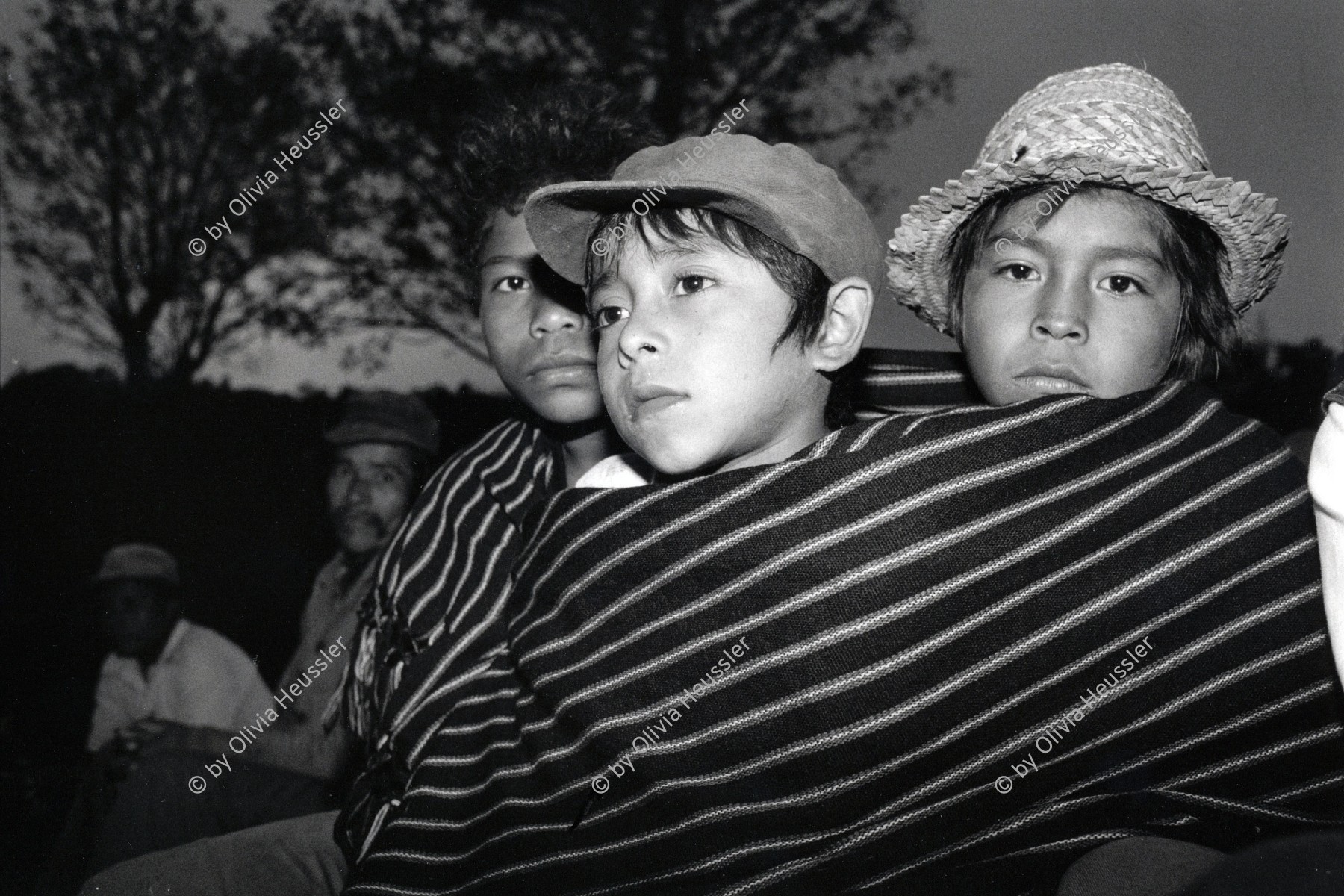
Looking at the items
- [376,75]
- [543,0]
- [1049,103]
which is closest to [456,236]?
[376,75]

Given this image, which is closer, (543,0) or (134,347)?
(543,0)

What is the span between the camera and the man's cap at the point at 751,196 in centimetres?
154

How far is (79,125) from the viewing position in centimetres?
554

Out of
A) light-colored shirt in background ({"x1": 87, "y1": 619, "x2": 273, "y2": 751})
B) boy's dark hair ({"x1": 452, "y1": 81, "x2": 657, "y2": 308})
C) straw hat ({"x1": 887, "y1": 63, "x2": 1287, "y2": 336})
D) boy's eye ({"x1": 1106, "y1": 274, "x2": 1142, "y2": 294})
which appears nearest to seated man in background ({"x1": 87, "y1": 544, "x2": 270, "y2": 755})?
light-colored shirt in background ({"x1": 87, "y1": 619, "x2": 273, "y2": 751})

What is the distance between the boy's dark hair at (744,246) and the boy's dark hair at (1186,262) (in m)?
0.41

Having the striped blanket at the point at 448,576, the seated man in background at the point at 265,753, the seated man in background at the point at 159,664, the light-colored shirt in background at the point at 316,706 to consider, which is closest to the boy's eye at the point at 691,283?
the striped blanket at the point at 448,576

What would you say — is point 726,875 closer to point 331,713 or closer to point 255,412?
point 331,713

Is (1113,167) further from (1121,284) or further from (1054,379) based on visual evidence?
(1054,379)

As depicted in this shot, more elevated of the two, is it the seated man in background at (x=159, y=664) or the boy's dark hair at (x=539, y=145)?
the boy's dark hair at (x=539, y=145)

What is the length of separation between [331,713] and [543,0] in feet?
12.2

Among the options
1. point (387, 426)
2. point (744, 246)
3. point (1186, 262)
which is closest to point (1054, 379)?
point (1186, 262)

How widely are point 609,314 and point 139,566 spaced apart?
149 inches

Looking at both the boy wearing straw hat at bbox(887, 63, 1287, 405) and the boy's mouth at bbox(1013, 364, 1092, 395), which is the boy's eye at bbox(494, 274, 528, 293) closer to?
the boy wearing straw hat at bbox(887, 63, 1287, 405)

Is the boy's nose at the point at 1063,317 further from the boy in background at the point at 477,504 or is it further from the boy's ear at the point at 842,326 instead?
the boy in background at the point at 477,504
